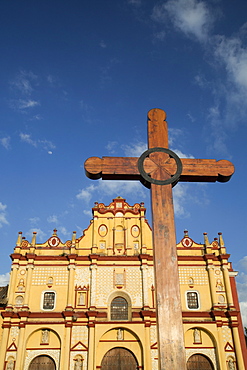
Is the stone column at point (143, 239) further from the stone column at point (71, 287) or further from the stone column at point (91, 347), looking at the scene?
the stone column at point (91, 347)

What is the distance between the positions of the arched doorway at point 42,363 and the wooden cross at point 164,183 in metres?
18.6

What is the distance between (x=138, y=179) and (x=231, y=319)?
19490 mm

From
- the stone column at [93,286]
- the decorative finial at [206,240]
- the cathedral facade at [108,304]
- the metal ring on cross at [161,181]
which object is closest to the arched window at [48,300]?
the cathedral facade at [108,304]

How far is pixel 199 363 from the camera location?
68.1ft

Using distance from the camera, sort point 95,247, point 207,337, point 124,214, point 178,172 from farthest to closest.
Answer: point 124,214 < point 95,247 < point 207,337 < point 178,172

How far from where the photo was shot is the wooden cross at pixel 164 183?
4254mm

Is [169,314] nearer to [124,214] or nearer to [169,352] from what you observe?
[169,352]

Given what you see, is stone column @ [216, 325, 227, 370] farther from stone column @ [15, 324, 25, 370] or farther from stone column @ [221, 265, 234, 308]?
stone column @ [15, 324, 25, 370]

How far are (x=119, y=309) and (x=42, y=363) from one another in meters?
5.43

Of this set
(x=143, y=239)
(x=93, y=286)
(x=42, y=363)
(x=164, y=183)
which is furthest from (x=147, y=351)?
(x=164, y=183)

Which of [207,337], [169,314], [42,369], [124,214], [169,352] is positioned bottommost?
[169,352]

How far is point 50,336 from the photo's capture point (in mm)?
21031

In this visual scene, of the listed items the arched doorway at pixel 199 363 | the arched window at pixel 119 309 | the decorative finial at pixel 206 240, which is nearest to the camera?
the arched doorway at pixel 199 363

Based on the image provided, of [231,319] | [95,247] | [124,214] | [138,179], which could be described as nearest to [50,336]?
[95,247]
